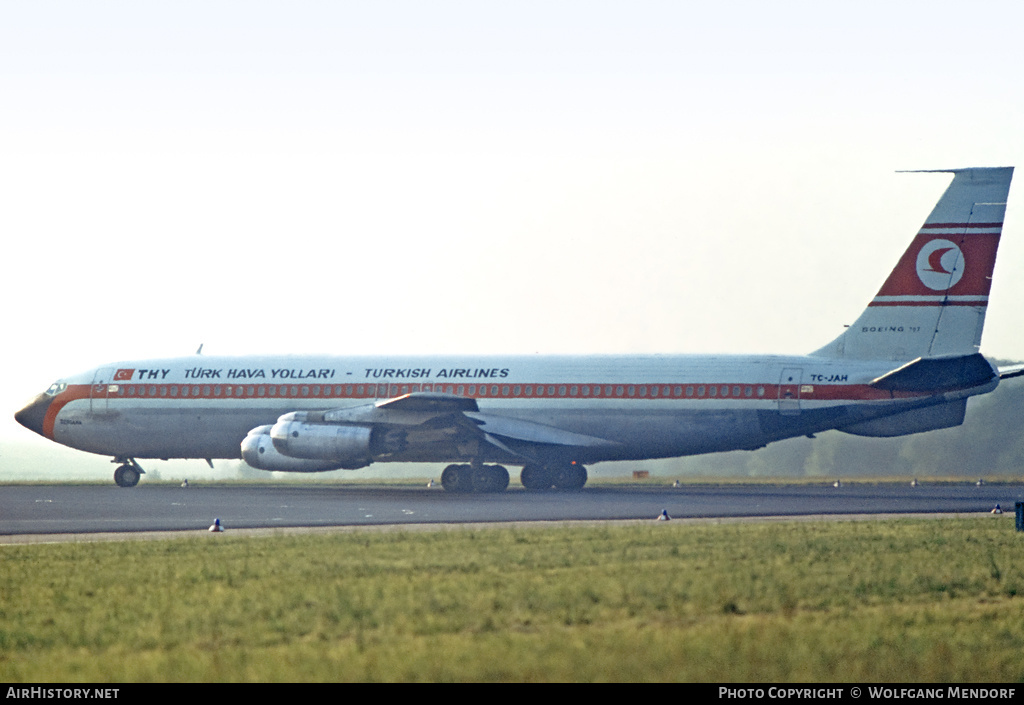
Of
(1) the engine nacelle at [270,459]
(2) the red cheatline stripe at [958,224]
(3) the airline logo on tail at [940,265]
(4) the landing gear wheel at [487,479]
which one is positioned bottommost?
(1) the engine nacelle at [270,459]

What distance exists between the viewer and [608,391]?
3994 cm

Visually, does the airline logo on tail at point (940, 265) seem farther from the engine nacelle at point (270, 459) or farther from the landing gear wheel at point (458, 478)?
the engine nacelle at point (270, 459)

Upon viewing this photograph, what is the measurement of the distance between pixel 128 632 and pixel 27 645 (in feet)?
3.22

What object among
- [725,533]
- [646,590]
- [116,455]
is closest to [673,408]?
[725,533]

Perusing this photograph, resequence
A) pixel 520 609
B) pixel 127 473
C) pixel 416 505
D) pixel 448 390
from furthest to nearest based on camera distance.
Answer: pixel 127 473, pixel 448 390, pixel 416 505, pixel 520 609

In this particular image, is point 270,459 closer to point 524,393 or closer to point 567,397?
point 524,393

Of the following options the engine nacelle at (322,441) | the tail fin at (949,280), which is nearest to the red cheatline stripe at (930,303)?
the tail fin at (949,280)

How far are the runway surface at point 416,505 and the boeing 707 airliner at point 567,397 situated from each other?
63.5 inches

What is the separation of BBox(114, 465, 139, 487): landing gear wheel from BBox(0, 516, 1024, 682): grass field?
83.1ft

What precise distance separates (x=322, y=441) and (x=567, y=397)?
8498 mm

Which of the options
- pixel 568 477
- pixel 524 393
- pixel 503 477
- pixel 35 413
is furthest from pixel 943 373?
pixel 35 413

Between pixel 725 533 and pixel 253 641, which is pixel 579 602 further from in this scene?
pixel 725 533

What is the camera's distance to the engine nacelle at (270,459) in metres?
40.2

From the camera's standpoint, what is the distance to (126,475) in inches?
1784
